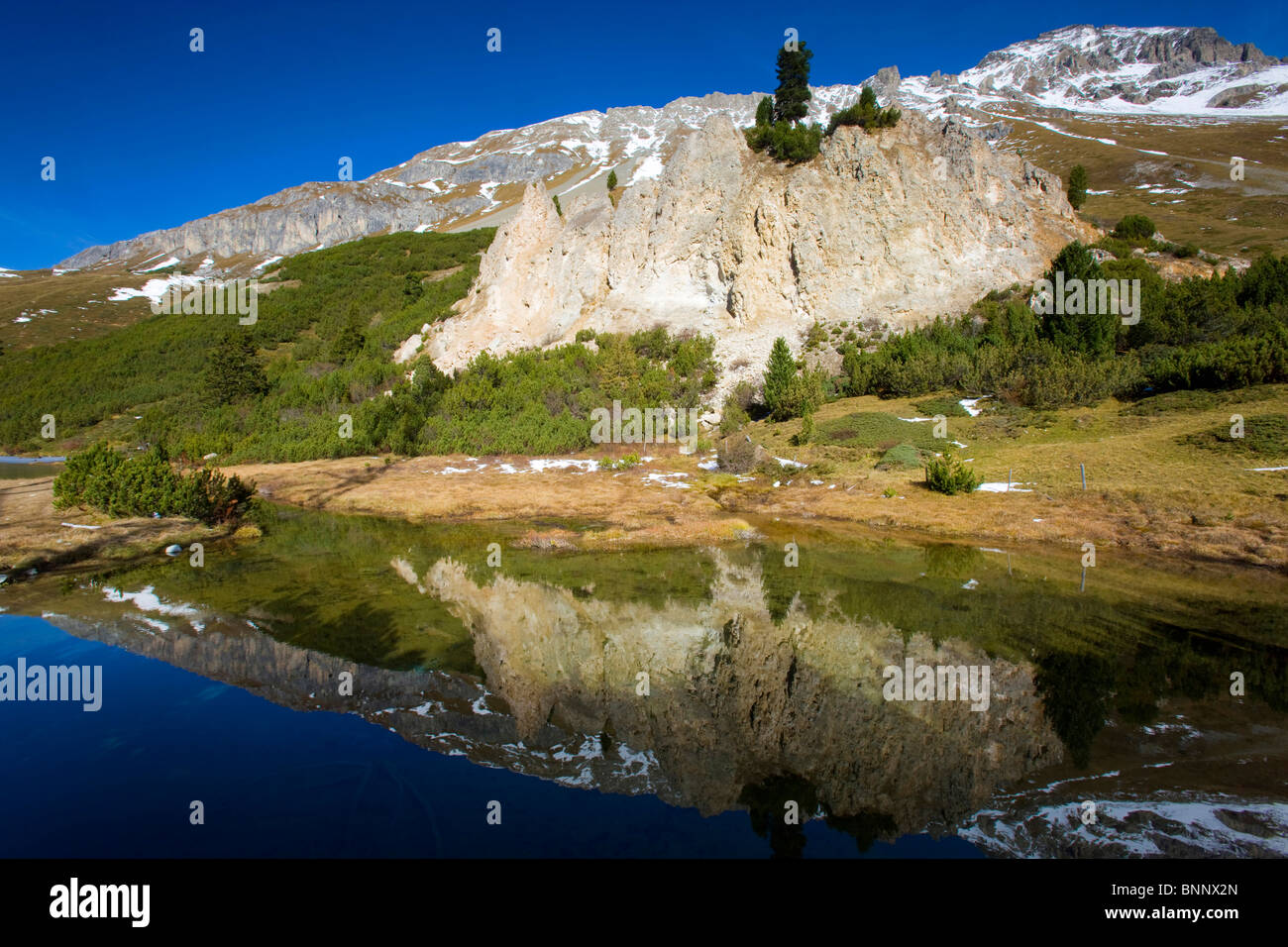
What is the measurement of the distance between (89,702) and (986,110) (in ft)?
607

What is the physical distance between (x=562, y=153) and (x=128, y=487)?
15316 cm

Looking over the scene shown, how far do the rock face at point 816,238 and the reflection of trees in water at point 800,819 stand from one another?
98.0 feet

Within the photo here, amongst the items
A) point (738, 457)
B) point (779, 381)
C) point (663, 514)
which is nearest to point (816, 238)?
point (779, 381)

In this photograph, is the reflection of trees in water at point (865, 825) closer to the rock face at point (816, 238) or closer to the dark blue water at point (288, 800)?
the dark blue water at point (288, 800)

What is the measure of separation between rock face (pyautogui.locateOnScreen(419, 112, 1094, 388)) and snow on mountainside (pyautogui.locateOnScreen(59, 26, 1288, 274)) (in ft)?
174

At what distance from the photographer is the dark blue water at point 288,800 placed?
16.1ft

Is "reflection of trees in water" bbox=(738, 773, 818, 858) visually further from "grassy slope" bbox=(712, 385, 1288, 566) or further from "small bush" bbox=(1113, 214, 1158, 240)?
"small bush" bbox=(1113, 214, 1158, 240)

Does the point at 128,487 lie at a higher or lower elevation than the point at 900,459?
lower

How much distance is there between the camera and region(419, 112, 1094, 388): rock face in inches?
1384

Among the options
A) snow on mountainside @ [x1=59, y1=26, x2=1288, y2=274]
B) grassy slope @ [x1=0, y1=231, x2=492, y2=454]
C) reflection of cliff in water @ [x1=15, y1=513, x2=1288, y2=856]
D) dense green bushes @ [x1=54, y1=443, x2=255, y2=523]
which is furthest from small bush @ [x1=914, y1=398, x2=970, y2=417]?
snow on mountainside @ [x1=59, y1=26, x2=1288, y2=274]

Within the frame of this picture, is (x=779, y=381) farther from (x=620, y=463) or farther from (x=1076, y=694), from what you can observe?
(x=1076, y=694)

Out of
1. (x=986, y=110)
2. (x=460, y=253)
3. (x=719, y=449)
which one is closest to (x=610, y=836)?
(x=719, y=449)

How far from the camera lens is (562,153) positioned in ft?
487

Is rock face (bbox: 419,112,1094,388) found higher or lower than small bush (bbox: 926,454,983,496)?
higher
